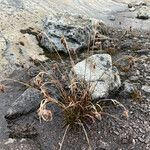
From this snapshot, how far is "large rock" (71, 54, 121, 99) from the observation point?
6594 mm

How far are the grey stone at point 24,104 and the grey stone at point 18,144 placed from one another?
1.90ft

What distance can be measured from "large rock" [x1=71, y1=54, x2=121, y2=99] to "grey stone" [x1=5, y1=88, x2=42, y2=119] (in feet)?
2.35

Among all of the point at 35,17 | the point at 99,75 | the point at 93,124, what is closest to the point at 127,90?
the point at 99,75

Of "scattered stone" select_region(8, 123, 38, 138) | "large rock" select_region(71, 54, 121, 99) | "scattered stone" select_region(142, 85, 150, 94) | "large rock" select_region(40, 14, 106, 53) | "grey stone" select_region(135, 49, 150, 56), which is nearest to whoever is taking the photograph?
"scattered stone" select_region(8, 123, 38, 138)

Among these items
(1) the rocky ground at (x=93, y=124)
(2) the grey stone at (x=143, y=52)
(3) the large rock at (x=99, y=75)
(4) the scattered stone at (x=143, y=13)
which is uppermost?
(3) the large rock at (x=99, y=75)

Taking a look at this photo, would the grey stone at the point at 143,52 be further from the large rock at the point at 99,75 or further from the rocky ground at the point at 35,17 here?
the rocky ground at the point at 35,17

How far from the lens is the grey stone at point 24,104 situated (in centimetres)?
668

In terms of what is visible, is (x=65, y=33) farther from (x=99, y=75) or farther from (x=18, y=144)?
(x=18, y=144)

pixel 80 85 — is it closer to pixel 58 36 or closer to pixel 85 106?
pixel 85 106

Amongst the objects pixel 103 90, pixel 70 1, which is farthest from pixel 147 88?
pixel 70 1

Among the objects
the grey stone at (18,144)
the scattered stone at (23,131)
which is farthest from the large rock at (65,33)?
the grey stone at (18,144)

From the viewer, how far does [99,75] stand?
6.82 meters

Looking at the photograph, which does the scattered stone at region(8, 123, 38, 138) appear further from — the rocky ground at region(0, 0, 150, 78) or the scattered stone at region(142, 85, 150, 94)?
the scattered stone at region(142, 85, 150, 94)

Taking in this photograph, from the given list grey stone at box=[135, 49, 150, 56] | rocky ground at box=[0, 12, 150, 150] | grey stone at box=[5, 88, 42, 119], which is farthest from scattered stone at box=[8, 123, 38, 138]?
grey stone at box=[135, 49, 150, 56]
